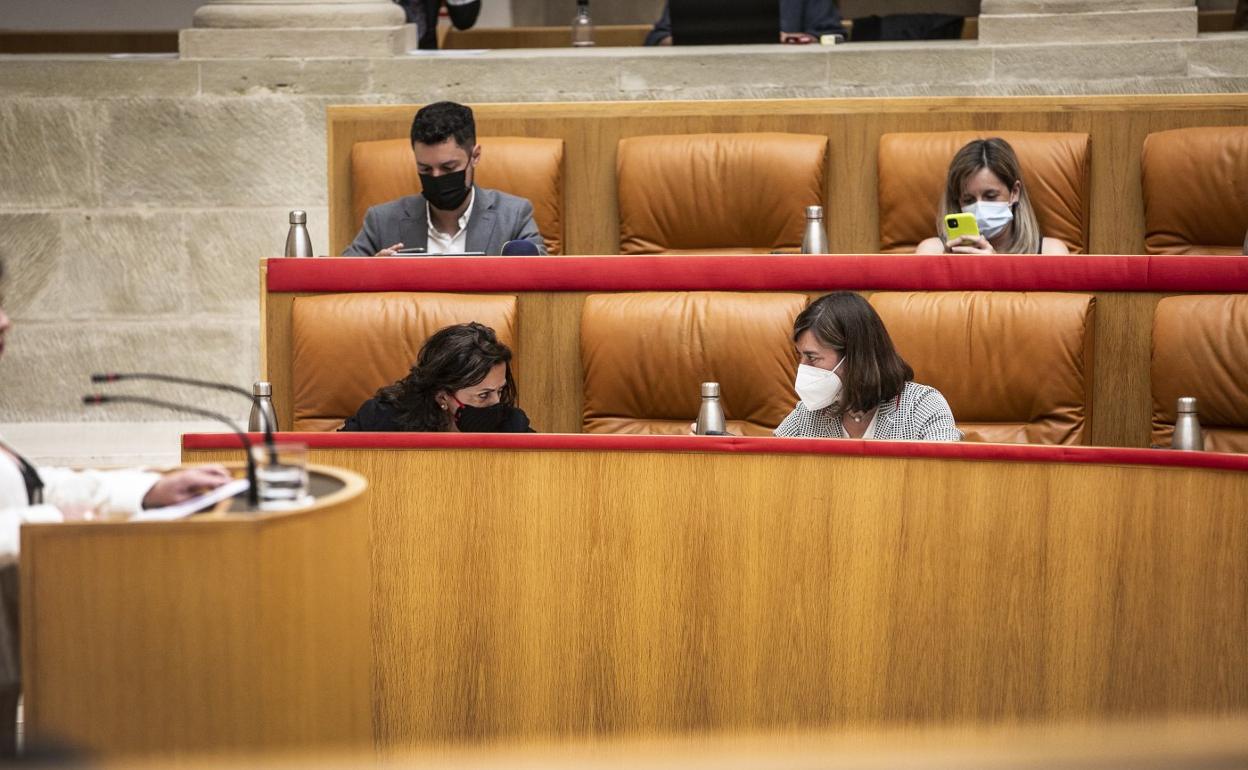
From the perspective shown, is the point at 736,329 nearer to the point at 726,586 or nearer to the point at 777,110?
the point at 726,586

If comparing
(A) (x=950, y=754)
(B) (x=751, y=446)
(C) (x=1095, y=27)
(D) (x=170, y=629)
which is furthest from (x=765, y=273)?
(A) (x=950, y=754)

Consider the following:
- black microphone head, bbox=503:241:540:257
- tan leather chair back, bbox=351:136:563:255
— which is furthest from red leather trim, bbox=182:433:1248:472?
tan leather chair back, bbox=351:136:563:255

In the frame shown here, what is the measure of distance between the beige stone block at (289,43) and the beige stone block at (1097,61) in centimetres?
169

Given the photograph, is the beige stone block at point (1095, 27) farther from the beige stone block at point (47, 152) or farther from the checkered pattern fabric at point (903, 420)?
the beige stone block at point (47, 152)

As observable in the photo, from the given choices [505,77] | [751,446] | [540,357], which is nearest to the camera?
[751,446]

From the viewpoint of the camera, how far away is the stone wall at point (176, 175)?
4129 millimetres

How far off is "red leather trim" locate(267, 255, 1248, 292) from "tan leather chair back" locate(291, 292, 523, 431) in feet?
0.22

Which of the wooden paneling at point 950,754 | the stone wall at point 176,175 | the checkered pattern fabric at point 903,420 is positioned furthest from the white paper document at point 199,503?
the stone wall at point 176,175

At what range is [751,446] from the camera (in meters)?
2.11

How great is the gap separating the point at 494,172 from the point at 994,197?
117cm

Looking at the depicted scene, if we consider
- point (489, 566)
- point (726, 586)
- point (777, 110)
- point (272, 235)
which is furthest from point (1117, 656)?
point (272, 235)

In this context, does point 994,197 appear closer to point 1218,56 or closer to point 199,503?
point 1218,56

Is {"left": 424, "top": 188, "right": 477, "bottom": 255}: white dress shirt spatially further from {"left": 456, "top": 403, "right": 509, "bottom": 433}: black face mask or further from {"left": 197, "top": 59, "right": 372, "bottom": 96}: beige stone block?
{"left": 197, "top": 59, "right": 372, "bottom": 96}: beige stone block

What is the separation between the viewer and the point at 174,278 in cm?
423
